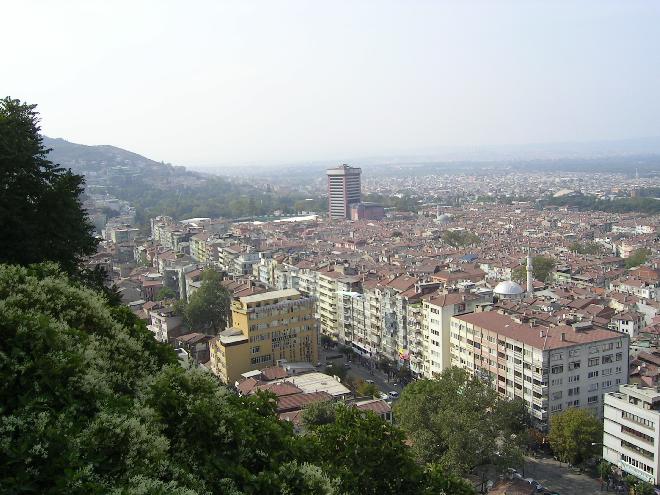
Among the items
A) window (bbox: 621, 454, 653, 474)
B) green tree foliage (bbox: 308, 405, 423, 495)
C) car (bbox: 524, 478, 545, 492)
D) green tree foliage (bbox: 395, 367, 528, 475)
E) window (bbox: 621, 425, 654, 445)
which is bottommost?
car (bbox: 524, 478, 545, 492)

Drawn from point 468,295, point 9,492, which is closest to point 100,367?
point 9,492

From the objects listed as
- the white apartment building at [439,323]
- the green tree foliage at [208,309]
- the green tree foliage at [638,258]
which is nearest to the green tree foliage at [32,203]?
the white apartment building at [439,323]

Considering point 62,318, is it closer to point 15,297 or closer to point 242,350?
point 15,297

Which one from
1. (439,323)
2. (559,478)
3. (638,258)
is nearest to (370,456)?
(559,478)

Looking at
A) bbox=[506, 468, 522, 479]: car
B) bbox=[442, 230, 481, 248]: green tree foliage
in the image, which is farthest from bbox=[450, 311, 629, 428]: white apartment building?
bbox=[442, 230, 481, 248]: green tree foliage

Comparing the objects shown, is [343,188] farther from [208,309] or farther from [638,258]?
[208,309]

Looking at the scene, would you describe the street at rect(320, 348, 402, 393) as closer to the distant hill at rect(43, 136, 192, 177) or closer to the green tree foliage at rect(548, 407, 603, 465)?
the green tree foliage at rect(548, 407, 603, 465)
